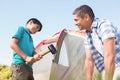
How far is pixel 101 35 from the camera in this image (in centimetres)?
329

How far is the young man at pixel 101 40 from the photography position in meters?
3.20

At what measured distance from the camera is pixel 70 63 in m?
5.89

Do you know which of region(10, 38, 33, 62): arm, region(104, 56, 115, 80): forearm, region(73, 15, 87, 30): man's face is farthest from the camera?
region(10, 38, 33, 62): arm

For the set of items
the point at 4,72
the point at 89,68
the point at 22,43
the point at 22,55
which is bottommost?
the point at 4,72

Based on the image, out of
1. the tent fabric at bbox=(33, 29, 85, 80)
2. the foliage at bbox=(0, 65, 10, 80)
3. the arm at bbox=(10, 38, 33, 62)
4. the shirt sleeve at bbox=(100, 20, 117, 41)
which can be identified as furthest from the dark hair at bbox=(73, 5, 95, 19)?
the foliage at bbox=(0, 65, 10, 80)

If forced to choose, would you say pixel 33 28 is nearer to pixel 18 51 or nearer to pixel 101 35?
pixel 18 51

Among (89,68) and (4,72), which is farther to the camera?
(4,72)

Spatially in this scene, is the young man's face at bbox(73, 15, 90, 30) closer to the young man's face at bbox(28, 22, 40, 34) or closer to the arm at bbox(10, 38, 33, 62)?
the arm at bbox(10, 38, 33, 62)

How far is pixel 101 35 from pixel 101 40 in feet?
0.22

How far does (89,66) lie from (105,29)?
0.68 metres

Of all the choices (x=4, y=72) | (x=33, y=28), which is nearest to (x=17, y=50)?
(x=33, y=28)

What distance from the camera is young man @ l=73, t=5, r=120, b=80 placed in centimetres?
320

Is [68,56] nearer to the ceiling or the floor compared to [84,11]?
nearer to the floor

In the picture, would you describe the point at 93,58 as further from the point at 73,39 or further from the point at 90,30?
the point at 73,39
